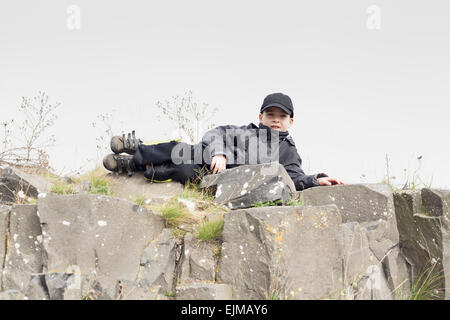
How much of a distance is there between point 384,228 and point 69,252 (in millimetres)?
2759

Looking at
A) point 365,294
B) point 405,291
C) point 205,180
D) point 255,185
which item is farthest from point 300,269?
point 205,180

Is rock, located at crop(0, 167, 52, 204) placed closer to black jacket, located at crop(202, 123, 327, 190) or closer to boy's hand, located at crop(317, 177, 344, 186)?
black jacket, located at crop(202, 123, 327, 190)

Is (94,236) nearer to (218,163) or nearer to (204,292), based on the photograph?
(204,292)

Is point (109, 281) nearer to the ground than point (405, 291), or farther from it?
farther from it

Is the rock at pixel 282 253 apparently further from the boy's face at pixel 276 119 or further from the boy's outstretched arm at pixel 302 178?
the boy's face at pixel 276 119

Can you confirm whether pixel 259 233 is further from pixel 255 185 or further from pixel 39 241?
pixel 39 241

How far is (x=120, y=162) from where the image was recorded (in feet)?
16.0

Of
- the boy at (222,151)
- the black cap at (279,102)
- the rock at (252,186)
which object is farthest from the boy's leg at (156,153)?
the black cap at (279,102)

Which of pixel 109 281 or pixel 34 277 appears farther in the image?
pixel 109 281

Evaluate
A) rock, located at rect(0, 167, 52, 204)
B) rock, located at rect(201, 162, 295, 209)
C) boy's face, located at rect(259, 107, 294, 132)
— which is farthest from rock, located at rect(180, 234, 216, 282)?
boy's face, located at rect(259, 107, 294, 132)

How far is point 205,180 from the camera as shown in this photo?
13.6 feet

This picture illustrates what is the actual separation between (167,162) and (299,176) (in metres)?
1.58

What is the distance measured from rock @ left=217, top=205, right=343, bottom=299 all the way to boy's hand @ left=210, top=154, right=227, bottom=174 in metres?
1.14

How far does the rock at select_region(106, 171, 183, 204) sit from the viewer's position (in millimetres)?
4508
